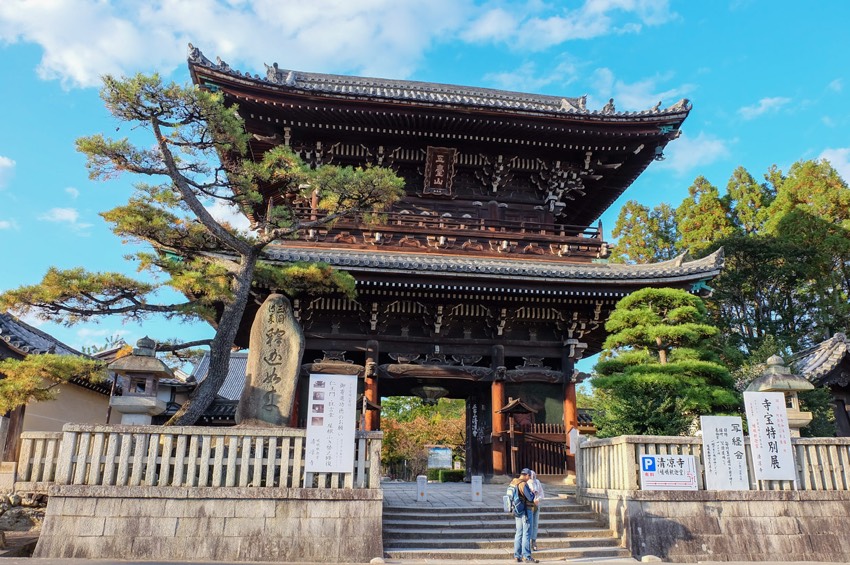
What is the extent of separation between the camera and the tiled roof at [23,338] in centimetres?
1299

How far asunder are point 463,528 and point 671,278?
8.16 m

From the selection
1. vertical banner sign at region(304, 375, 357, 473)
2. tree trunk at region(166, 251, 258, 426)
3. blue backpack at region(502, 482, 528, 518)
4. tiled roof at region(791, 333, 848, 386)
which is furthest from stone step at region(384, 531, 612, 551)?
tiled roof at region(791, 333, 848, 386)

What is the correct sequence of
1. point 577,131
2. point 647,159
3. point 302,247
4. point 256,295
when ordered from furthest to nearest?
point 647,159 → point 577,131 → point 302,247 → point 256,295

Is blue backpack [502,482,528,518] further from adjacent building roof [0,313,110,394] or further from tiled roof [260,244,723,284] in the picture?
adjacent building roof [0,313,110,394]

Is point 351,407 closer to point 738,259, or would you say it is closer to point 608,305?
point 608,305

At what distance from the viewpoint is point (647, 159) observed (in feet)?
55.3

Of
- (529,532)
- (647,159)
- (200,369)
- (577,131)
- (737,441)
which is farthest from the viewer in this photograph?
(200,369)

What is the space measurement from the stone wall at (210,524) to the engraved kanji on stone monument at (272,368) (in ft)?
4.10

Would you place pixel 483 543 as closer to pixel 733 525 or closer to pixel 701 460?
pixel 701 460

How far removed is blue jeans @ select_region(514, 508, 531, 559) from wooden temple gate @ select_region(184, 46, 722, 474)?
554 centimetres

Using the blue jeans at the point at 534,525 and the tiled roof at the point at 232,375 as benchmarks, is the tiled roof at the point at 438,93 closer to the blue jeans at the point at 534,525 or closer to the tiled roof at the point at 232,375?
the blue jeans at the point at 534,525

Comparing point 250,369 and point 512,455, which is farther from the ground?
point 250,369

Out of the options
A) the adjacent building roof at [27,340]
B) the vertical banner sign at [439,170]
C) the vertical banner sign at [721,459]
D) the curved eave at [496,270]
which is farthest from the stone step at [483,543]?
the vertical banner sign at [439,170]

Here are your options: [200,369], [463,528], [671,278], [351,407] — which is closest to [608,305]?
[671,278]
